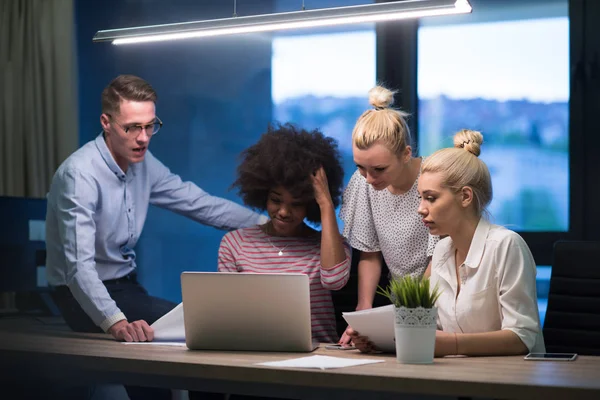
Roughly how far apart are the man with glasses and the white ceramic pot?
108 centimetres

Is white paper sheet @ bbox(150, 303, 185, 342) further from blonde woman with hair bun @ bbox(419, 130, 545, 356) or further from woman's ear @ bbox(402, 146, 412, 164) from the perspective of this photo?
woman's ear @ bbox(402, 146, 412, 164)

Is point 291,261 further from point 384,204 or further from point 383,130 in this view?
point 383,130

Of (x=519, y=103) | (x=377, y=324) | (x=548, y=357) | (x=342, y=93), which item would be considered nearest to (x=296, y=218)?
(x=377, y=324)

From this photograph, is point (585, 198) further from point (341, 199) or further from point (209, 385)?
point (209, 385)

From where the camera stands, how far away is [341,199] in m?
2.61

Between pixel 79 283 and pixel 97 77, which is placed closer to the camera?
→ pixel 79 283

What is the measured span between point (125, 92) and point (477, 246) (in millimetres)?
1480

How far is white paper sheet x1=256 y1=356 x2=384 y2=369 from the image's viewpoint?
5.18 ft

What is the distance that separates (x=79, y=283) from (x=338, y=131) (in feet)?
6.02

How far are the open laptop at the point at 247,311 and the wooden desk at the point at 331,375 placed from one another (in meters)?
0.04

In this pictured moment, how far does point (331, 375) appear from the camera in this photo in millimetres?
1490

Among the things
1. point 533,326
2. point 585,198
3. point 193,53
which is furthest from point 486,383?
point 193,53

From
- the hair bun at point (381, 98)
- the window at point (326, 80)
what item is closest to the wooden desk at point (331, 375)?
the hair bun at point (381, 98)

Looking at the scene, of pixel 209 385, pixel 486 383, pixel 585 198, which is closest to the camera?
pixel 486 383
